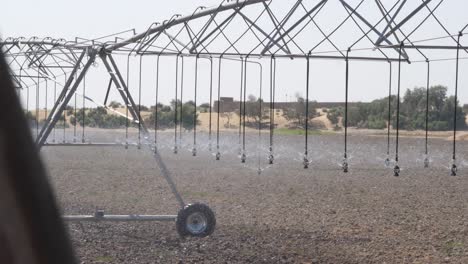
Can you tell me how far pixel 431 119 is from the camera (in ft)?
159

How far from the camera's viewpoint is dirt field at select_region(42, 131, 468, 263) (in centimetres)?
1288

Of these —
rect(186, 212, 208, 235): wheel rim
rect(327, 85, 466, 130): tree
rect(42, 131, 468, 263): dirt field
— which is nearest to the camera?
rect(42, 131, 468, 263): dirt field

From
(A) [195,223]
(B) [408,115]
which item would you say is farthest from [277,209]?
(B) [408,115]

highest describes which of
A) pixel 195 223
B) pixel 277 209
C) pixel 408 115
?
pixel 408 115

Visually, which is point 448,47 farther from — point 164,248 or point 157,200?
point 157,200

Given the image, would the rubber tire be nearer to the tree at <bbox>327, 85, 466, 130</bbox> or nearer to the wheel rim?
the wheel rim

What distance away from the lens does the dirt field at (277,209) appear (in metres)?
12.9

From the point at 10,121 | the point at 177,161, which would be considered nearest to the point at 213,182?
the point at 177,161

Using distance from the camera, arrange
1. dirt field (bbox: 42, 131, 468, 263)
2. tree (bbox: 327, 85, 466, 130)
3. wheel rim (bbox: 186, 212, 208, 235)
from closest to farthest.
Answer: dirt field (bbox: 42, 131, 468, 263) → wheel rim (bbox: 186, 212, 208, 235) → tree (bbox: 327, 85, 466, 130)

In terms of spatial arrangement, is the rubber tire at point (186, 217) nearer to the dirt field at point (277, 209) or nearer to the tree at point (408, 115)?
the dirt field at point (277, 209)

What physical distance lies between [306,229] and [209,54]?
3261 millimetres

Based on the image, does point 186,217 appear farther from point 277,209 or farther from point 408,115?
point 408,115

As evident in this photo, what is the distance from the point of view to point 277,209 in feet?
58.7

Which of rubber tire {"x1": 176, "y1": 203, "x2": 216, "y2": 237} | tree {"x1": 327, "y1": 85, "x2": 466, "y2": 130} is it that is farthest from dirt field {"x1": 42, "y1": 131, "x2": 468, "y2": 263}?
tree {"x1": 327, "y1": 85, "x2": 466, "y2": 130}
